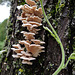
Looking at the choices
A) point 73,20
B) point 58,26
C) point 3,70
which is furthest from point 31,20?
point 3,70

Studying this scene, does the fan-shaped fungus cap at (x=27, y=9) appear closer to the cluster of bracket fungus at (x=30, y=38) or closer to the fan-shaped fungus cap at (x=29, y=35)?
the cluster of bracket fungus at (x=30, y=38)

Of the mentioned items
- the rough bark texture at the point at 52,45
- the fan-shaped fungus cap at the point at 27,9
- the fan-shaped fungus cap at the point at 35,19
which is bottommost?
the rough bark texture at the point at 52,45

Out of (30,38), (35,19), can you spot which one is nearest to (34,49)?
(30,38)

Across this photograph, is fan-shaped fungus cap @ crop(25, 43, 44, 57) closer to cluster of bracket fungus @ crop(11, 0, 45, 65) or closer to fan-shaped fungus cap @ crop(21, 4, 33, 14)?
cluster of bracket fungus @ crop(11, 0, 45, 65)

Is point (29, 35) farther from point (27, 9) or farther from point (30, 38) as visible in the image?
point (27, 9)

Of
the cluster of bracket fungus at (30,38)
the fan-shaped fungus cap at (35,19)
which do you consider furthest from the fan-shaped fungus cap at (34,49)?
the fan-shaped fungus cap at (35,19)

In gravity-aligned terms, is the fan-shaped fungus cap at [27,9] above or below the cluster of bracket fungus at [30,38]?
above

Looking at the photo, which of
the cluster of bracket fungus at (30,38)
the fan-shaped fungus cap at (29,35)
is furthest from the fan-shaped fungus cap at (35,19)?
the fan-shaped fungus cap at (29,35)

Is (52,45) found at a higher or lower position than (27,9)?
lower

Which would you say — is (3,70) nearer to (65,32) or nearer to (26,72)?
(26,72)
